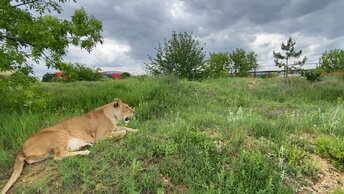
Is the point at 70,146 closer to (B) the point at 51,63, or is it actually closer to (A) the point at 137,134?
(A) the point at 137,134

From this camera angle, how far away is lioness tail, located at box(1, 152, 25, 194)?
5339mm

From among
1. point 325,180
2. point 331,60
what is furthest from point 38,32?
point 331,60

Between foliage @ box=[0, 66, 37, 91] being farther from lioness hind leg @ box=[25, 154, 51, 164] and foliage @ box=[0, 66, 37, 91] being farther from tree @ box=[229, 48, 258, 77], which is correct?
tree @ box=[229, 48, 258, 77]

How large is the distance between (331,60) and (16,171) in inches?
1420

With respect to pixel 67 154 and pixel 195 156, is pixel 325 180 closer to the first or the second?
pixel 195 156

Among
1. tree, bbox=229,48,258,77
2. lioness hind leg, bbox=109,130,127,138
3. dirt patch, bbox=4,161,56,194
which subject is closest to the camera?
dirt patch, bbox=4,161,56,194

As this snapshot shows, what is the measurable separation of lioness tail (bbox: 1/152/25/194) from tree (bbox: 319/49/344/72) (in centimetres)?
3265

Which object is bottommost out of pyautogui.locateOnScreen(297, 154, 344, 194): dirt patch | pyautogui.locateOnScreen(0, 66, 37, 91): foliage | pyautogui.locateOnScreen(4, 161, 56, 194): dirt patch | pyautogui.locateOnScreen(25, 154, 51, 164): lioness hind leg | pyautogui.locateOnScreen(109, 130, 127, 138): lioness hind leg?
pyautogui.locateOnScreen(297, 154, 344, 194): dirt patch

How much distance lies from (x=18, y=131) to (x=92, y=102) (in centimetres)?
348

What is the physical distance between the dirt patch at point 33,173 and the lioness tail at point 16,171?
8cm

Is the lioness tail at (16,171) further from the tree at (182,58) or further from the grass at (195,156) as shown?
the tree at (182,58)

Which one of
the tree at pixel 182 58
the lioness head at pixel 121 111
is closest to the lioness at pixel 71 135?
the lioness head at pixel 121 111

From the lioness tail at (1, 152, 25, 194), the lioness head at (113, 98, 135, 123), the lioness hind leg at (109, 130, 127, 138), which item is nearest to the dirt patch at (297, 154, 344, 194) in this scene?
the lioness hind leg at (109, 130, 127, 138)

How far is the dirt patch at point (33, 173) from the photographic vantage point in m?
5.46
